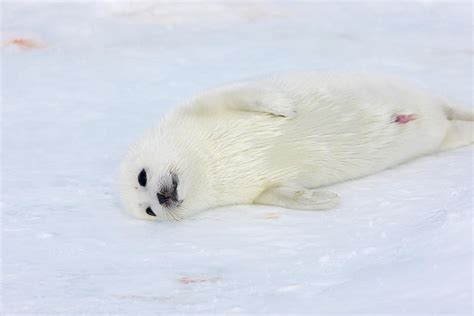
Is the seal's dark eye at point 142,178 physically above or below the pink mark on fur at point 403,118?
below

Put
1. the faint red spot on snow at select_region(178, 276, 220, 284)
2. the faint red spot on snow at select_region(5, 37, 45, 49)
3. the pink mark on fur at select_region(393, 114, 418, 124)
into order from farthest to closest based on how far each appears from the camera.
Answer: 1. the faint red spot on snow at select_region(5, 37, 45, 49)
2. the pink mark on fur at select_region(393, 114, 418, 124)
3. the faint red spot on snow at select_region(178, 276, 220, 284)

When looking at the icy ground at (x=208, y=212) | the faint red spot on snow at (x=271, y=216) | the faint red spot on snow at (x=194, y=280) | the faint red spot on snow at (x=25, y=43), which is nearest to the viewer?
the icy ground at (x=208, y=212)

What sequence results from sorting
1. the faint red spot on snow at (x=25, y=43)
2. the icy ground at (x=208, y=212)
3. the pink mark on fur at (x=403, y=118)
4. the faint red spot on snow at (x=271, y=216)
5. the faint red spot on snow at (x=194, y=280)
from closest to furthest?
1. the icy ground at (x=208, y=212)
2. the faint red spot on snow at (x=194, y=280)
3. the faint red spot on snow at (x=271, y=216)
4. the pink mark on fur at (x=403, y=118)
5. the faint red spot on snow at (x=25, y=43)

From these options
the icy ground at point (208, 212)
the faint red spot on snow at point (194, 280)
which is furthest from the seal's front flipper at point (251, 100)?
the faint red spot on snow at point (194, 280)

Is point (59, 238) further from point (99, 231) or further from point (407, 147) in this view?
point (407, 147)

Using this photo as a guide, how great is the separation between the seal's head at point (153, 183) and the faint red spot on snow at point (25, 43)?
108 inches

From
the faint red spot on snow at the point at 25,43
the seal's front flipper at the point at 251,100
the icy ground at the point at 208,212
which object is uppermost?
the seal's front flipper at the point at 251,100

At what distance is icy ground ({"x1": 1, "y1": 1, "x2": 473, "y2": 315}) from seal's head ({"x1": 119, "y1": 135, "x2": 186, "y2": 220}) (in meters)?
0.07

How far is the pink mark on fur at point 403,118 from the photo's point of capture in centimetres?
466

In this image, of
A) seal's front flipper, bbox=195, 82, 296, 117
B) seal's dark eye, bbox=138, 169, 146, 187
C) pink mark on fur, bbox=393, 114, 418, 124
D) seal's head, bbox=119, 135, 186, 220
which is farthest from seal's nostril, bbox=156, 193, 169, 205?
pink mark on fur, bbox=393, 114, 418, 124

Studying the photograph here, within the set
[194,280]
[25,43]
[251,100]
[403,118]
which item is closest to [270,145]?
[251,100]

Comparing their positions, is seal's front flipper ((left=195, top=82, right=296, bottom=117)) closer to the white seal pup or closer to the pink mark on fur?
the white seal pup

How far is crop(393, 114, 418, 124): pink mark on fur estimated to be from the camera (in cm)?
466

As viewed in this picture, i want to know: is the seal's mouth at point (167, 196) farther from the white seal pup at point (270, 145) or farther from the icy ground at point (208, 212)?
the icy ground at point (208, 212)
